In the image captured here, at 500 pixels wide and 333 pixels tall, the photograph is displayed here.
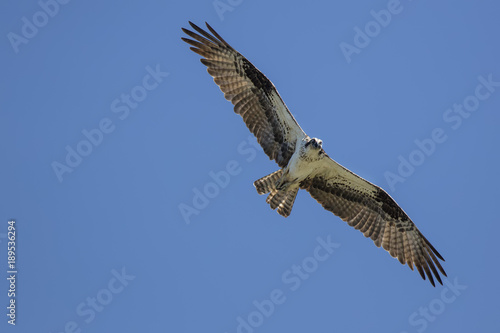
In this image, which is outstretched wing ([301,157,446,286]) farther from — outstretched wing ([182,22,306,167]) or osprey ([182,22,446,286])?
outstretched wing ([182,22,306,167])

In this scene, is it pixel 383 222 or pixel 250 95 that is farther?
pixel 383 222

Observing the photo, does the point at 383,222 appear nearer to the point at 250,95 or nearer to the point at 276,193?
the point at 276,193

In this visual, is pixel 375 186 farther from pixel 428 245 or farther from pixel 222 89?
pixel 222 89

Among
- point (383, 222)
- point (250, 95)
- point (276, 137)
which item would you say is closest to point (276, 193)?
point (276, 137)

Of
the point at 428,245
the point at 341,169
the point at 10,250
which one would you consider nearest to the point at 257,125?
the point at 341,169

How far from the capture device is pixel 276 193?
1734 cm

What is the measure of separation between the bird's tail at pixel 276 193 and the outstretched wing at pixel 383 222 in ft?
2.35

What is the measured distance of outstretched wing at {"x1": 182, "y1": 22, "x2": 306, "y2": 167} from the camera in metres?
17.1

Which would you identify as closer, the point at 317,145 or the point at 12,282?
the point at 317,145

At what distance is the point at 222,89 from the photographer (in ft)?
56.4

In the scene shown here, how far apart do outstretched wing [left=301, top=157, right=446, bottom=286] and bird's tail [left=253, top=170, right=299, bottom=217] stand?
0.72 metres

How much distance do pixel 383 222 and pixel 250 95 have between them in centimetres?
413

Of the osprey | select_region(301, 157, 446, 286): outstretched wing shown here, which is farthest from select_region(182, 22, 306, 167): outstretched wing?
select_region(301, 157, 446, 286): outstretched wing

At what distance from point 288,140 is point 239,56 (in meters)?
2.02
